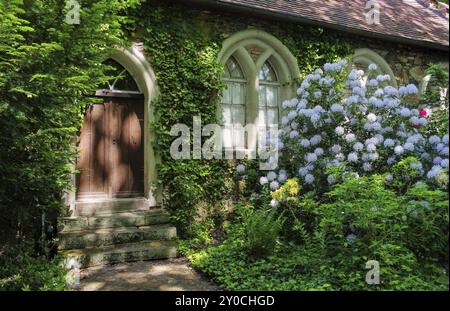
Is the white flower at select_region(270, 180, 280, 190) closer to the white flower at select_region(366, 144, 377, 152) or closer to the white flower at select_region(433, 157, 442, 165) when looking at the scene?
the white flower at select_region(366, 144, 377, 152)

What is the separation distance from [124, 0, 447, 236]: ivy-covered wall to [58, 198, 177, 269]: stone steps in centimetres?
46

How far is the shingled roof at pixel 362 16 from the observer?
7.76m

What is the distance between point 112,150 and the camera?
6.90m

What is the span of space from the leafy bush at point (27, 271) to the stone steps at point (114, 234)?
0.35 metres

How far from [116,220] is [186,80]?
2.67m

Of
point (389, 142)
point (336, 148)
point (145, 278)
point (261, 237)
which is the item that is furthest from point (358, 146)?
point (145, 278)

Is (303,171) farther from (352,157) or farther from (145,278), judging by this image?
(145,278)

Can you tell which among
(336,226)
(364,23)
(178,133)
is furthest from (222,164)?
(364,23)

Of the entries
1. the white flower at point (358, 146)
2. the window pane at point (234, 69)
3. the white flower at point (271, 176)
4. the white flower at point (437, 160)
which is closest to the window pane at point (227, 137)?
the window pane at point (234, 69)

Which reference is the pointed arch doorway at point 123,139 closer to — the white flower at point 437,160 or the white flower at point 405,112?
the white flower at point 405,112

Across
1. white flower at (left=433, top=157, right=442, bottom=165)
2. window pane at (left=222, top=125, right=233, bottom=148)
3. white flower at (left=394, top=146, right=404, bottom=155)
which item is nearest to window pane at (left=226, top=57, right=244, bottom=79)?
window pane at (left=222, top=125, right=233, bottom=148)

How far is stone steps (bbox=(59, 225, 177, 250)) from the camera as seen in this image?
566 centimetres
